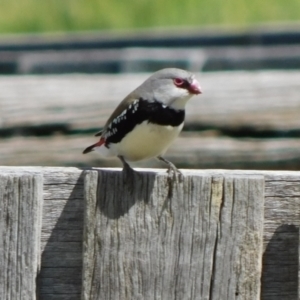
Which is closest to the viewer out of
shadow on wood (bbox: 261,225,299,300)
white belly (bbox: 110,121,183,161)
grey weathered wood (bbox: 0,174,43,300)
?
grey weathered wood (bbox: 0,174,43,300)

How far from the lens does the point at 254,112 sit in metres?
4.98

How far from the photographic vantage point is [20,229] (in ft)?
9.60

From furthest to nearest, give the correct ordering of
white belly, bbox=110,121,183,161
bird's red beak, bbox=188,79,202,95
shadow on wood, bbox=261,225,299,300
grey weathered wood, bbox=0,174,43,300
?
bird's red beak, bbox=188,79,202,95
white belly, bbox=110,121,183,161
shadow on wood, bbox=261,225,299,300
grey weathered wood, bbox=0,174,43,300

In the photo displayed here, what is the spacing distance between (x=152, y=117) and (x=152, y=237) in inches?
38.4

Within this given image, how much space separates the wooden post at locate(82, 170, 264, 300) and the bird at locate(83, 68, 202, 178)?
33.5 inches

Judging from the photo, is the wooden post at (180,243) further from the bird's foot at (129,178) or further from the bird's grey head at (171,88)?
the bird's grey head at (171,88)

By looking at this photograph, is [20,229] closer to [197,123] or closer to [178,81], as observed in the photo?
[178,81]

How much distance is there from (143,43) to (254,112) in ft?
4.84

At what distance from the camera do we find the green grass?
1101cm

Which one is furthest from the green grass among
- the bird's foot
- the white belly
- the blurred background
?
the bird's foot

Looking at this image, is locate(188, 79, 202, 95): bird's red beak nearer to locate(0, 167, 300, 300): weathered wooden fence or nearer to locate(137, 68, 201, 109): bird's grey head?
locate(137, 68, 201, 109): bird's grey head

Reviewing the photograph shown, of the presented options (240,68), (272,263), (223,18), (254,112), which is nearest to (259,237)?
(272,263)

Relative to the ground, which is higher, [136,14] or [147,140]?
[136,14]

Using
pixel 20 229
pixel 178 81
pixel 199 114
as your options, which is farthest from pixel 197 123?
pixel 20 229
